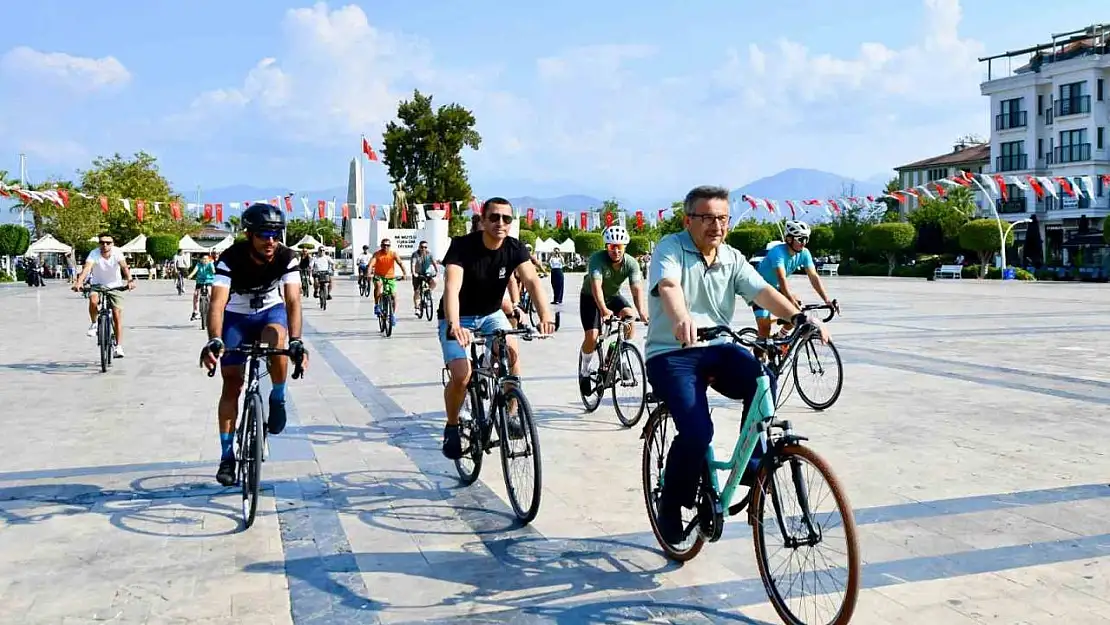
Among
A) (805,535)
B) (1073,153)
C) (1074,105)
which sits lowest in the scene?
(805,535)

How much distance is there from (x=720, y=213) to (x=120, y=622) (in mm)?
2961

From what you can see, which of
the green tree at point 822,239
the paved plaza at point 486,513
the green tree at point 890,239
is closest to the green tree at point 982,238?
the green tree at point 890,239

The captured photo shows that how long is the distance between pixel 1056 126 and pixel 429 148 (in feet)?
136

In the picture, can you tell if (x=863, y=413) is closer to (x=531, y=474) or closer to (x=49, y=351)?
(x=531, y=474)

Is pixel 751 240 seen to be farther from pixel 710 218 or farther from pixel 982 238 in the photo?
pixel 710 218

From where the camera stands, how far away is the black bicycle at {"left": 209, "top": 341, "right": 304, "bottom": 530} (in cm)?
546

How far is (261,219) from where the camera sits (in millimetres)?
5652

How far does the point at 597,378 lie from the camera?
29.9 feet

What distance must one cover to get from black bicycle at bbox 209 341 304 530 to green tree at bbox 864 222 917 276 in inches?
2096

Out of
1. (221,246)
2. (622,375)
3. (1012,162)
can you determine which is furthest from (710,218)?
(1012,162)

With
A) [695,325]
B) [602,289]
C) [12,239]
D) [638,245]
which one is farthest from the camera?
[638,245]

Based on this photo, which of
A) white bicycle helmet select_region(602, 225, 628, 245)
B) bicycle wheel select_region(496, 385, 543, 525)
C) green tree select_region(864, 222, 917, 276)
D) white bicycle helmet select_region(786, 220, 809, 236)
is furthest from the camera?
green tree select_region(864, 222, 917, 276)

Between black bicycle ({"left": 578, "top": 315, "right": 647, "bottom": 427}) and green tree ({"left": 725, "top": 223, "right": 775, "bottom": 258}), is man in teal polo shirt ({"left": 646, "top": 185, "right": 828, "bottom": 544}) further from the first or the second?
green tree ({"left": 725, "top": 223, "right": 775, "bottom": 258})

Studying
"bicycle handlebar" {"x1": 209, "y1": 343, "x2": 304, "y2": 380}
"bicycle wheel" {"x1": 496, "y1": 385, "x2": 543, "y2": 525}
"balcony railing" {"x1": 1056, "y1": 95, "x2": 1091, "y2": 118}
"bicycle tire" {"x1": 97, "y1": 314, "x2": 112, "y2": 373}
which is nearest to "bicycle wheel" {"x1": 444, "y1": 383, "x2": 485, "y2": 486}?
"bicycle wheel" {"x1": 496, "y1": 385, "x2": 543, "y2": 525}
